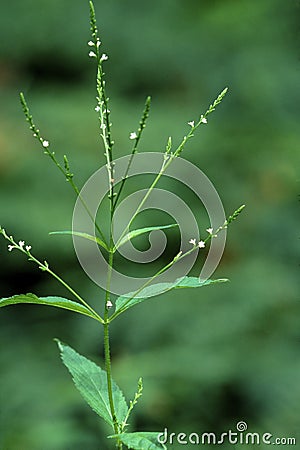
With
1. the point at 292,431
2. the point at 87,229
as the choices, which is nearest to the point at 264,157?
the point at 87,229

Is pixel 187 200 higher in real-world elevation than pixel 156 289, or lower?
higher

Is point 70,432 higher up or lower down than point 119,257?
lower down

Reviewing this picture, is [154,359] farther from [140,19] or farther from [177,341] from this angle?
[140,19]
